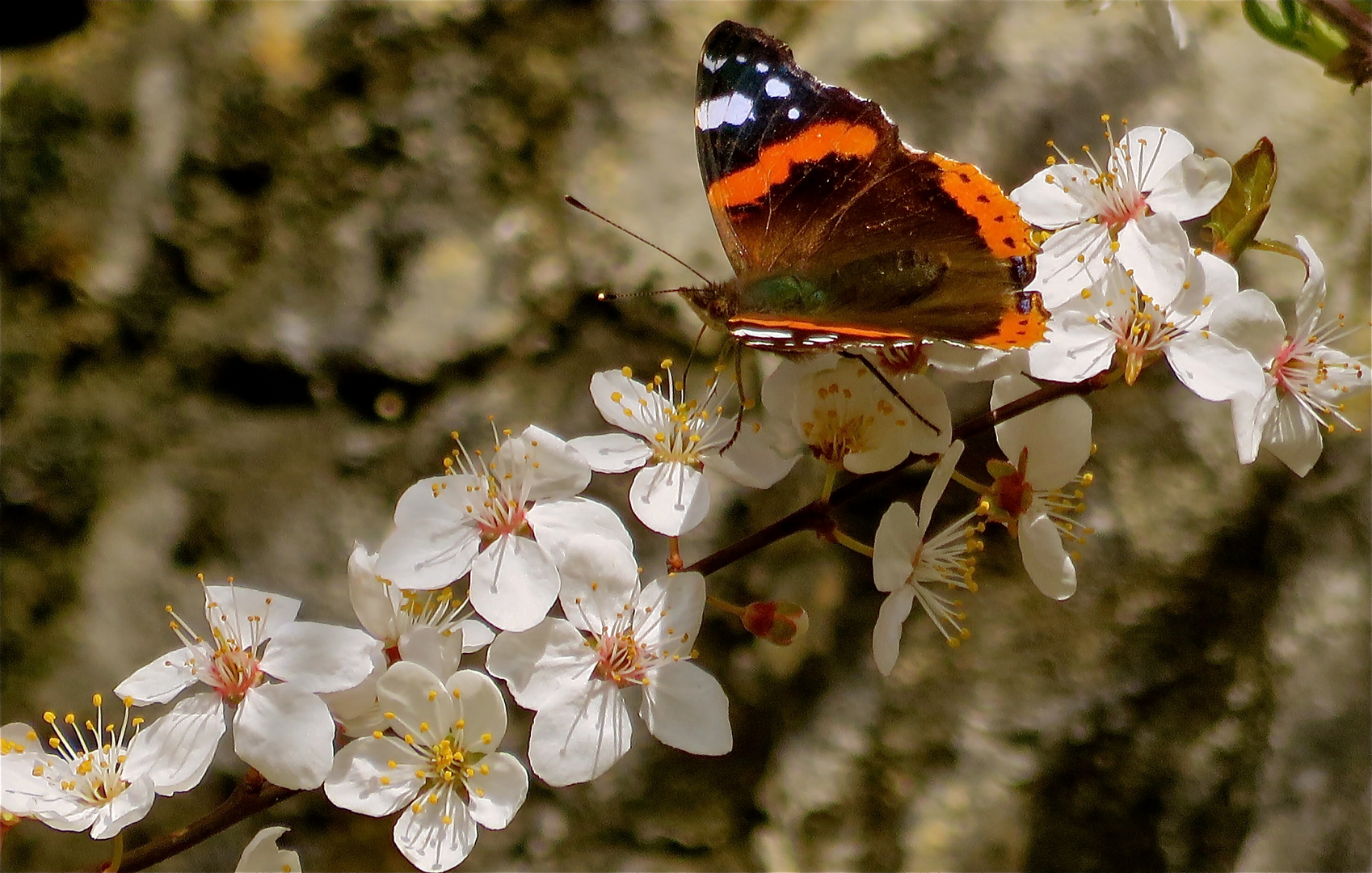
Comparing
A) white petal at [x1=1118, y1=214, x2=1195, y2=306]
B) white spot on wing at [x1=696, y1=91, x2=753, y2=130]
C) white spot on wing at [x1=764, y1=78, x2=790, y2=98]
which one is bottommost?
white petal at [x1=1118, y1=214, x2=1195, y2=306]

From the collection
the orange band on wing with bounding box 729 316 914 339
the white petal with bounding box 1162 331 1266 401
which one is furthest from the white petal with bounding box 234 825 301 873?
the white petal with bounding box 1162 331 1266 401

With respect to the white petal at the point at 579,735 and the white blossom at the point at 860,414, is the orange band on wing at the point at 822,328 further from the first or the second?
the white petal at the point at 579,735

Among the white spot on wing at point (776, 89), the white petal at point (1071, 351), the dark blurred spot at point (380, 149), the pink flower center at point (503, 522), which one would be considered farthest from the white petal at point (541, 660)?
the dark blurred spot at point (380, 149)

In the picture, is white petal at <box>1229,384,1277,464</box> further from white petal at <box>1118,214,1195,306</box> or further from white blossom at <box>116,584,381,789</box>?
white blossom at <box>116,584,381,789</box>

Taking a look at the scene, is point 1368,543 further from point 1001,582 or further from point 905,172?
point 905,172

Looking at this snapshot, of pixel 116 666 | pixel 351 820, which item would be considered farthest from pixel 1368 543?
pixel 116 666

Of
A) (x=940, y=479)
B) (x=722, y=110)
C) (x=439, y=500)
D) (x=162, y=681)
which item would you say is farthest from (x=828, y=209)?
(x=162, y=681)
